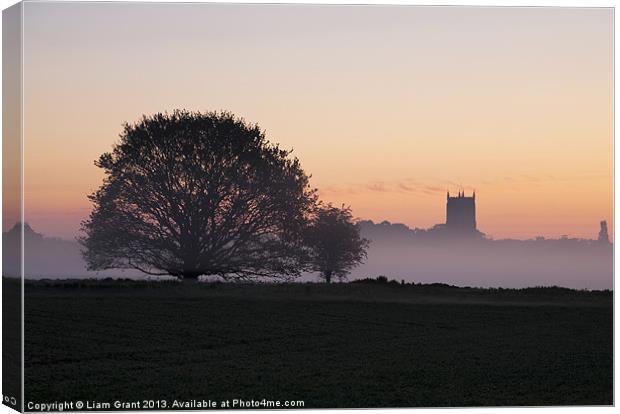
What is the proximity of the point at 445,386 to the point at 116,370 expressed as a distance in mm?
4757

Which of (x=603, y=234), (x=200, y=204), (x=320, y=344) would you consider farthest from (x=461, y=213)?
(x=200, y=204)

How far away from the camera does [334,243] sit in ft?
67.8

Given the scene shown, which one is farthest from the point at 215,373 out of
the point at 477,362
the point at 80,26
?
the point at 80,26

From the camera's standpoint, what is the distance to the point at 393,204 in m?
20.3

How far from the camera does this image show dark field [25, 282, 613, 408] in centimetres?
1895

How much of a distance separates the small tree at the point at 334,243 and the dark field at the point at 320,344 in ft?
1.07

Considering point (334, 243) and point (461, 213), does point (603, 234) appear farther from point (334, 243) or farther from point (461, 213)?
point (334, 243)

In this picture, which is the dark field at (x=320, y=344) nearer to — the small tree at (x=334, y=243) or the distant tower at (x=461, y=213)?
the small tree at (x=334, y=243)

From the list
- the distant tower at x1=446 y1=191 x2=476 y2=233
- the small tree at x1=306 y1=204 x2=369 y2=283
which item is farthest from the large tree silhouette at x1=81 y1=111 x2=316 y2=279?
the distant tower at x1=446 y1=191 x2=476 y2=233

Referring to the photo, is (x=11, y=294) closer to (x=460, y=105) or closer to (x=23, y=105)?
(x=23, y=105)

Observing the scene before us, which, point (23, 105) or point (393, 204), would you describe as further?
point (393, 204)

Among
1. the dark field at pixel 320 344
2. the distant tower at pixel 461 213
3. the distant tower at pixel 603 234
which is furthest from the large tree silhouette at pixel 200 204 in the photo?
the distant tower at pixel 603 234

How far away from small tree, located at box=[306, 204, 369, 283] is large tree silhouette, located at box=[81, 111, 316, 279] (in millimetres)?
248

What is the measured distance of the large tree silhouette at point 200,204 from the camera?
20.0 metres
